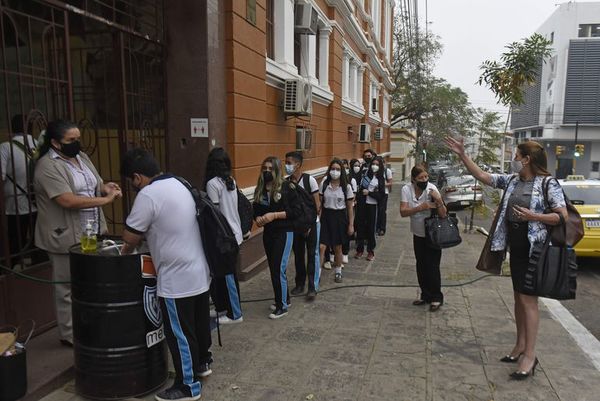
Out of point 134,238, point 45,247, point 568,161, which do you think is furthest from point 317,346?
point 568,161

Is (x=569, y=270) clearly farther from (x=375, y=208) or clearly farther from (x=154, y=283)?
(x=375, y=208)

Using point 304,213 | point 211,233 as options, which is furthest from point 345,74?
point 211,233

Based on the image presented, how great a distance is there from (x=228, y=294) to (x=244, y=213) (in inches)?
34.8

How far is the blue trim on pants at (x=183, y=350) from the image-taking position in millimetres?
3328

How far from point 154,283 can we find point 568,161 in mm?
64930

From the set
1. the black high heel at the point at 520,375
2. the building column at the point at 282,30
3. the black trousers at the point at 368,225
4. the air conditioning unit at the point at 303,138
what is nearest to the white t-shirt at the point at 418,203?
the black high heel at the point at 520,375

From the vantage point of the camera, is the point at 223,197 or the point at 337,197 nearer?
the point at 223,197

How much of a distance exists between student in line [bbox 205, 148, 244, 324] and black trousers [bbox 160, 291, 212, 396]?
1107mm

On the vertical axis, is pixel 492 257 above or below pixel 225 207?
below

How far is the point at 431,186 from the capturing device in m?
5.57

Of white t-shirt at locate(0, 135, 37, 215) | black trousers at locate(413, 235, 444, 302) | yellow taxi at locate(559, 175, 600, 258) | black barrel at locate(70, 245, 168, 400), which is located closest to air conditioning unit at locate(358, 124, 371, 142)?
yellow taxi at locate(559, 175, 600, 258)

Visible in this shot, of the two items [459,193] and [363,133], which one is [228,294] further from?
[459,193]

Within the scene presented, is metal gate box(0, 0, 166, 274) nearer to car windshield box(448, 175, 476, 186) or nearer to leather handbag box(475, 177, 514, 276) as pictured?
leather handbag box(475, 177, 514, 276)

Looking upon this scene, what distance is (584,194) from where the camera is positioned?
353 inches
